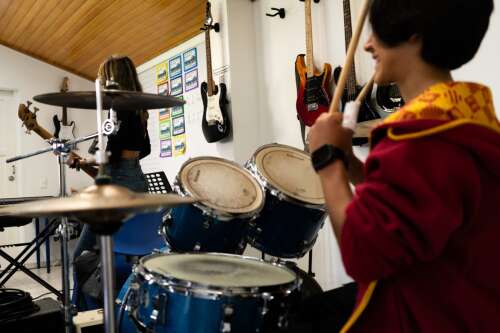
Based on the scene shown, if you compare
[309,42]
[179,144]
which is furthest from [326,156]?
[179,144]

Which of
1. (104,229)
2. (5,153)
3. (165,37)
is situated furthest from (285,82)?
(5,153)

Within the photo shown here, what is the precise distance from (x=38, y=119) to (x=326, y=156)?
5190 mm

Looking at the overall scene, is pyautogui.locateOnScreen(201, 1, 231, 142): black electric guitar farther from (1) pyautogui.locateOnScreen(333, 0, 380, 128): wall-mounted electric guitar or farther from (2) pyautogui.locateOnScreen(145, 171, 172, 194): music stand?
(1) pyautogui.locateOnScreen(333, 0, 380, 128): wall-mounted electric guitar

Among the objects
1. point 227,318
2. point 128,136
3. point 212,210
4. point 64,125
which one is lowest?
point 227,318

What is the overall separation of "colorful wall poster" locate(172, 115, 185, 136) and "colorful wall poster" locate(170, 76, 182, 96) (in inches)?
10.2

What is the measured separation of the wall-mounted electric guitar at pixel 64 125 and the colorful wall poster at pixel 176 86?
164cm

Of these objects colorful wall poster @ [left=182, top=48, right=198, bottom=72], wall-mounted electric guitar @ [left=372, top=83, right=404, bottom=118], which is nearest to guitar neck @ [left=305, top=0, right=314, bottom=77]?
wall-mounted electric guitar @ [left=372, top=83, right=404, bottom=118]

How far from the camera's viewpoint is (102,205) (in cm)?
87

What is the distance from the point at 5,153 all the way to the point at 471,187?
18.0 ft

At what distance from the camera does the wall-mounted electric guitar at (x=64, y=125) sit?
17.5 feet

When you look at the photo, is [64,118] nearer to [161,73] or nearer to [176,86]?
[161,73]

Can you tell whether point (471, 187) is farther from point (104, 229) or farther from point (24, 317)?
point (24, 317)

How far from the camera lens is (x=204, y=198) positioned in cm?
165

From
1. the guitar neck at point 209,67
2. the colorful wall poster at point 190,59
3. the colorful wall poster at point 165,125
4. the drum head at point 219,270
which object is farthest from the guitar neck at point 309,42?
the colorful wall poster at point 165,125
